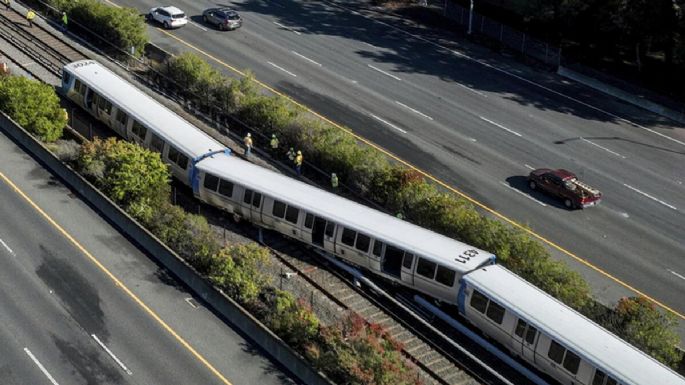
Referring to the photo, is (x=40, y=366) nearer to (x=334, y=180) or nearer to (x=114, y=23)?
(x=334, y=180)

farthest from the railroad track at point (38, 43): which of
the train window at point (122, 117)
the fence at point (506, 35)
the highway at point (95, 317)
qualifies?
the fence at point (506, 35)

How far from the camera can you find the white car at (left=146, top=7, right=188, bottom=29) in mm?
69500

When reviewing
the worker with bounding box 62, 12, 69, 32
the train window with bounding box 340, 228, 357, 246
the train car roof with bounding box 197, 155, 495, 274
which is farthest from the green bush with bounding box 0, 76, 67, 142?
the train window with bounding box 340, 228, 357, 246

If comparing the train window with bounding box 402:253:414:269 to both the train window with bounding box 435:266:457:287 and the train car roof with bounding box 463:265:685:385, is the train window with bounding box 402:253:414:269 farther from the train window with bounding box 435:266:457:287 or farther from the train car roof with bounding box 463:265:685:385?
the train car roof with bounding box 463:265:685:385

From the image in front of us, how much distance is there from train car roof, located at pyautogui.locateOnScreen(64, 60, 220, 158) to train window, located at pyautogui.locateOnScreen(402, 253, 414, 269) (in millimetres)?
13258

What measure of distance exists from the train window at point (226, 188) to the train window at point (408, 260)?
33.6 feet

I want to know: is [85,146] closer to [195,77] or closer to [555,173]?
[195,77]

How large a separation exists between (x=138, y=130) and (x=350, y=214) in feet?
49.2

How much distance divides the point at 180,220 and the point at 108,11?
29.3 metres

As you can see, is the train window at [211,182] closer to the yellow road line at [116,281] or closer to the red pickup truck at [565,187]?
the yellow road line at [116,281]

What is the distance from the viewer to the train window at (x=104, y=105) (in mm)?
49469

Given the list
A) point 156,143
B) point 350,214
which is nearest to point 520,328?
point 350,214

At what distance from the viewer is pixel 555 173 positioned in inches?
1994

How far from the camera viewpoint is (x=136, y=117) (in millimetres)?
47375
